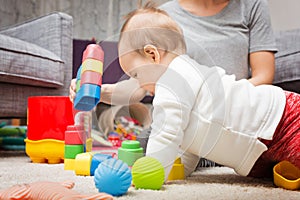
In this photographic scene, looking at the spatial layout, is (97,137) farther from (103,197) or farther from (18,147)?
(18,147)

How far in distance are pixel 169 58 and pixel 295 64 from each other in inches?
22.8

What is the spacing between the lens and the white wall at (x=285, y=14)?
216cm

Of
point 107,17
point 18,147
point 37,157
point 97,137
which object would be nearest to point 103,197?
point 97,137

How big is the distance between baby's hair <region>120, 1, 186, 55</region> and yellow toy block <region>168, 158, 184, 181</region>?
23 centimetres

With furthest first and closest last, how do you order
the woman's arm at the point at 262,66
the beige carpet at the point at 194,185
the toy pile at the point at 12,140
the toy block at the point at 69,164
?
the toy pile at the point at 12,140 → the woman's arm at the point at 262,66 → the toy block at the point at 69,164 → the beige carpet at the point at 194,185

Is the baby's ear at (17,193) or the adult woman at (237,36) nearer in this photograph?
the baby's ear at (17,193)

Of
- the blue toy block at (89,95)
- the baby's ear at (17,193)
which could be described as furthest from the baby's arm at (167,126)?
the baby's ear at (17,193)

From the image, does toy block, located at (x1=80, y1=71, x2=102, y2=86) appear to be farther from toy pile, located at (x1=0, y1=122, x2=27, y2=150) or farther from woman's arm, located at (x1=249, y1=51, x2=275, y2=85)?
toy pile, located at (x1=0, y1=122, x2=27, y2=150)

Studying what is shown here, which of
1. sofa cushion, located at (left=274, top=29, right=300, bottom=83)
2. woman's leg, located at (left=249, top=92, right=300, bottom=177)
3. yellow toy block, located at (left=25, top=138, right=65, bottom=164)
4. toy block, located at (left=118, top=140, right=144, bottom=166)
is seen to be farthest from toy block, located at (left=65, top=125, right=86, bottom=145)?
sofa cushion, located at (left=274, top=29, right=300, bottom=83)

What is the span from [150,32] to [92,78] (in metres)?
0.14

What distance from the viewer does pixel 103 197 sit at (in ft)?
1.64

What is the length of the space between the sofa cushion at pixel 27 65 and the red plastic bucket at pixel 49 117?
5.4 inches

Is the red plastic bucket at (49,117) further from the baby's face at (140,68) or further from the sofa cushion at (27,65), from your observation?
the baby's face at (140,68)

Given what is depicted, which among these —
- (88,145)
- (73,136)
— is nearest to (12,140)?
(73,136)
